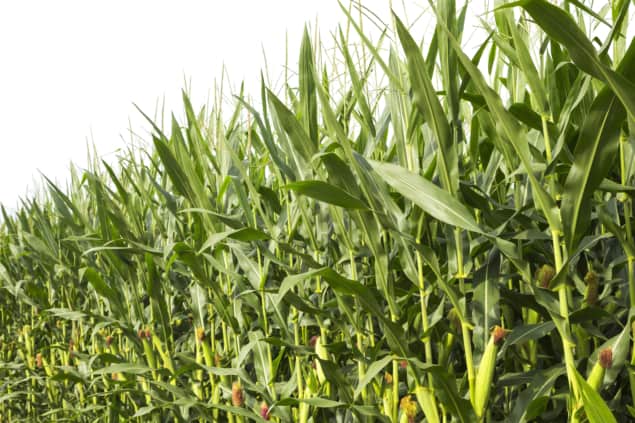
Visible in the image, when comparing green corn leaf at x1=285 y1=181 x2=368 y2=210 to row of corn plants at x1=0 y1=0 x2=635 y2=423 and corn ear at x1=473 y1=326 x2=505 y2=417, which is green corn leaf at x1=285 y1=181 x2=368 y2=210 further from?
corn ear at x1=473 y1=326 x2=505 y2=417

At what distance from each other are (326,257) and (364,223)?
0.44 m

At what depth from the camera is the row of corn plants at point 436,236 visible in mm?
1050

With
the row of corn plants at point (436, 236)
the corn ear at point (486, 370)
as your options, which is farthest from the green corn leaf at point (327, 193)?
the corn ear at point (486, 370)

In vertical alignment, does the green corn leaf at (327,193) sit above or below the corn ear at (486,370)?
above

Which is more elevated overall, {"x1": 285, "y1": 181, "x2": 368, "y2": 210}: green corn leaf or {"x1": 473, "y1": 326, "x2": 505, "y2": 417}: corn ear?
{"x1": 285, "y1": 181, "x2": 368, "y2": 210}: green corn leaf

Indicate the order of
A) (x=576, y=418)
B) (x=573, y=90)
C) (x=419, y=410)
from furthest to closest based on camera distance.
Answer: (x=419, y=410)
(x=573, y=90)
(x=576, y=418)

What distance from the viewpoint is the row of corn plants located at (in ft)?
3.44

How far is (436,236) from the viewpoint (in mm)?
1431

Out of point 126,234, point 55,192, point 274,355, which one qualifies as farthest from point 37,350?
point 274,355

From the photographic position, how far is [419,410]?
59.6 inches

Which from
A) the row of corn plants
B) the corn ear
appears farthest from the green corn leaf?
the corn ear

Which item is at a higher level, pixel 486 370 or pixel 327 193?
pixel 327 193

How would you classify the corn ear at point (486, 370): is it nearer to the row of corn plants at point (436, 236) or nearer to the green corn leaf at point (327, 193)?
the row of corn plants at point (436, 236)

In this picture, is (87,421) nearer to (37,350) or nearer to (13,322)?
(37,350)
